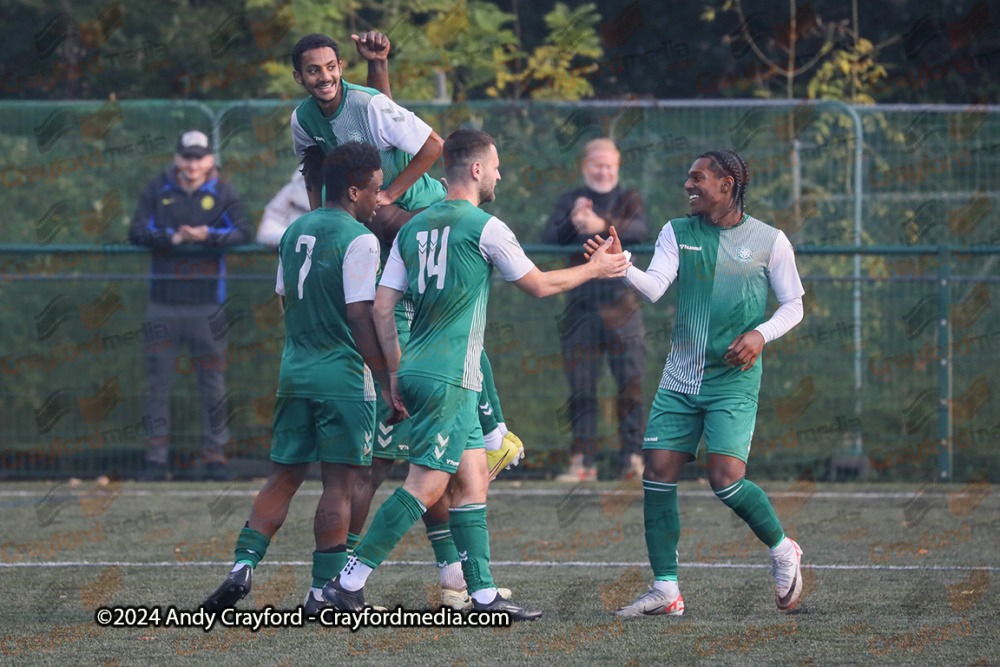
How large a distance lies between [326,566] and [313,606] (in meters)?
0.18

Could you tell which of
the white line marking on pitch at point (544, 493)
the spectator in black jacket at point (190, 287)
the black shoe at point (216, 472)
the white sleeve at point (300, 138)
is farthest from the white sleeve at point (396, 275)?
the black shoe at point (216, 472)

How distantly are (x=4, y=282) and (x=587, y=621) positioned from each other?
746 centimetres

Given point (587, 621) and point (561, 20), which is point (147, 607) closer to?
point (587, 621)

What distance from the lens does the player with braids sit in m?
6.48

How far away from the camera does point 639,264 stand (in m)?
11.6

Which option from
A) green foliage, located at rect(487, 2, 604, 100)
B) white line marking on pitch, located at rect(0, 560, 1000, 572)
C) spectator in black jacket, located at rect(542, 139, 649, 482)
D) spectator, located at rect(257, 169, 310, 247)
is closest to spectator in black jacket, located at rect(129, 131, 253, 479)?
spectator, located at rect(257, 169, 310, 247)

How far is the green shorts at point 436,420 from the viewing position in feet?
19.5

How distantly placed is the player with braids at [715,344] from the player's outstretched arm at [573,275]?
30 cm

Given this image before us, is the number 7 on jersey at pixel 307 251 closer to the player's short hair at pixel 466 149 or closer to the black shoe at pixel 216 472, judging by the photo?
the player's short hair at pixel 466 149

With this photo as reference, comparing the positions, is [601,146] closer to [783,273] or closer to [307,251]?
[783,273]

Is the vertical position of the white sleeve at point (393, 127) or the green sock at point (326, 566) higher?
the white sleeve at point (393, 127)

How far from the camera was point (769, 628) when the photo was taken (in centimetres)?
593

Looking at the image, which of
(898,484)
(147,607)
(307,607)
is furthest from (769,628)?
(898,484)

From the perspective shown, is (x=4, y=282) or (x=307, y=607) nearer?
(x=307, y=607)
